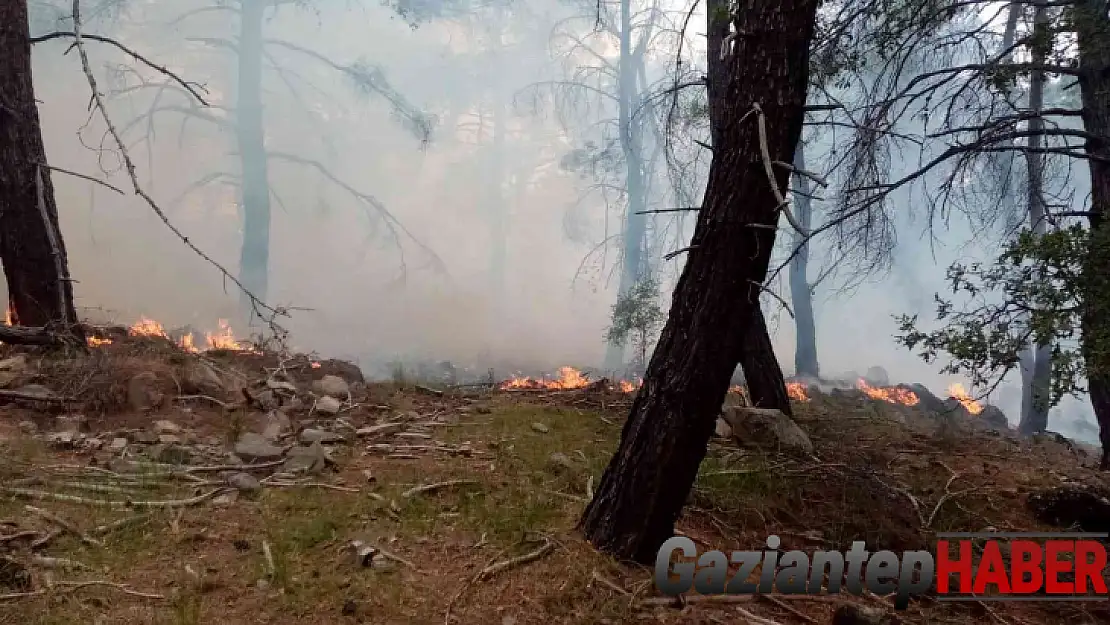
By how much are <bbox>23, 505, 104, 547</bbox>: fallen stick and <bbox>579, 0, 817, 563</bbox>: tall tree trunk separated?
2059 millimetres

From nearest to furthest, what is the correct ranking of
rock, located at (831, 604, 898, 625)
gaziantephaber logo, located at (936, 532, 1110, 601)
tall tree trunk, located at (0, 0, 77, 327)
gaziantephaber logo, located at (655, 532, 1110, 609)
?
rock, located at (831, 604, 898, 625)
gaziantephaber logo, located at (655, 532, 1110, 609)
gaziantephaber logo, located at (936, 532, 1110, 601)
tall tree trunk, located at (0, 0, 77, 327)

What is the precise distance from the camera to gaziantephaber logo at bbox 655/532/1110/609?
87.9 inches

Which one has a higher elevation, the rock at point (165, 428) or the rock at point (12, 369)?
the rock at point (12, 369)

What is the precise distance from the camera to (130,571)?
2207 mm

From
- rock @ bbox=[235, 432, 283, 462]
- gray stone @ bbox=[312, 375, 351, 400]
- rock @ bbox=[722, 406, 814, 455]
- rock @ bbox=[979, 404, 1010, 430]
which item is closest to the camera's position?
rock @ bbox=[235, 432, 283, 462]

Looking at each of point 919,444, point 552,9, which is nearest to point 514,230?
point 552,9

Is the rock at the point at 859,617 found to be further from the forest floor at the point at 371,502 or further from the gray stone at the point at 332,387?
the gray stone at the point at 332,387

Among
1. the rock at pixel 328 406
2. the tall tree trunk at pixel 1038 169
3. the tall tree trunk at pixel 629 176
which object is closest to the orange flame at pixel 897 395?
the tall tree trunk at pixel 1038 169

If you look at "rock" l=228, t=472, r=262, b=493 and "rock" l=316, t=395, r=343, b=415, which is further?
"rock" l=316, t=395, r=343, b=415

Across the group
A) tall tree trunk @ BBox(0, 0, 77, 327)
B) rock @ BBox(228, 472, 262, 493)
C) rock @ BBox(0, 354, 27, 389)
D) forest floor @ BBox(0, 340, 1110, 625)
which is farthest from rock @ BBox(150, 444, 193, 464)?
Result: tall tree trunk @ BBox(0, 0, 77, 327)

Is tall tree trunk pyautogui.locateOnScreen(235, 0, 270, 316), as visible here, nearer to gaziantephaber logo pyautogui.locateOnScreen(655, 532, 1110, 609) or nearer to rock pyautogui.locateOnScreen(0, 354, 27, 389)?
rock pyautogui.locateOnScreen(0, 354, 27, 389)

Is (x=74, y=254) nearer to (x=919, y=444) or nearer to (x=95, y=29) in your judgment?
(x=95, y=29)

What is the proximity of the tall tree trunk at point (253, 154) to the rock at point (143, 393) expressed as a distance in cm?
1247

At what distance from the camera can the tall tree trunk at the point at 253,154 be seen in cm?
1546
